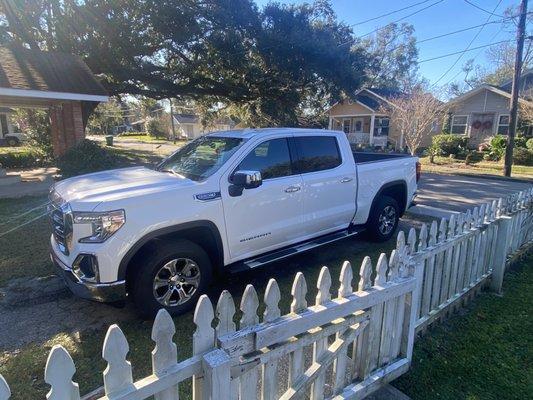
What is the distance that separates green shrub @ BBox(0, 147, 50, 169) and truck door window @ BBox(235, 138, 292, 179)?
49.4ft

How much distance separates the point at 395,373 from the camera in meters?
2.71

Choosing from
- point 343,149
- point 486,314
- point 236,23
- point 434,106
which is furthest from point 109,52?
point 434,106

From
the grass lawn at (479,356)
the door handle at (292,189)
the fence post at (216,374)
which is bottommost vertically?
the grass lawn at (479,356)

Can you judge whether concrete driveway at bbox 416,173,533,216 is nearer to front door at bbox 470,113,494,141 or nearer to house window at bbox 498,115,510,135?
house window at bbox 498,115,510,135

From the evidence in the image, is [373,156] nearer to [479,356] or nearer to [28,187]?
[479,356]

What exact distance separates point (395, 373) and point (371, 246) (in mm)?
3270

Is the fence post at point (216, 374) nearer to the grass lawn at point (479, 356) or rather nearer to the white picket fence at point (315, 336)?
the white picket fence at point (315, 336)

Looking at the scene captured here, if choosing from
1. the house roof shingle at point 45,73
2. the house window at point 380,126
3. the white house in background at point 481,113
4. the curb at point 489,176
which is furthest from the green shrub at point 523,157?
the house roof shingle at point 45,73

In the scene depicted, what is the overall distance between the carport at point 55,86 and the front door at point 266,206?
367 inches

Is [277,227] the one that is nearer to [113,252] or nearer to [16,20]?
[113,252]

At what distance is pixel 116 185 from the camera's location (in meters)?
3.59

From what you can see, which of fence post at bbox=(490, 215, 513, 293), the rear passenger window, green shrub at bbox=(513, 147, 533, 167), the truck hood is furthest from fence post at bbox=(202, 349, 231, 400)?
green shrub at bbox=(513, 147, 533, 167)

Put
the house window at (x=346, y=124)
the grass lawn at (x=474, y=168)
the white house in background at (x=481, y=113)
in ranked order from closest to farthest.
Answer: the grass lawn at (x=474, y=168)
the white house in background at (x=481, y=113)
the house window at (x=346, y=124)

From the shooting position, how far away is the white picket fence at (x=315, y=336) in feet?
5.08
